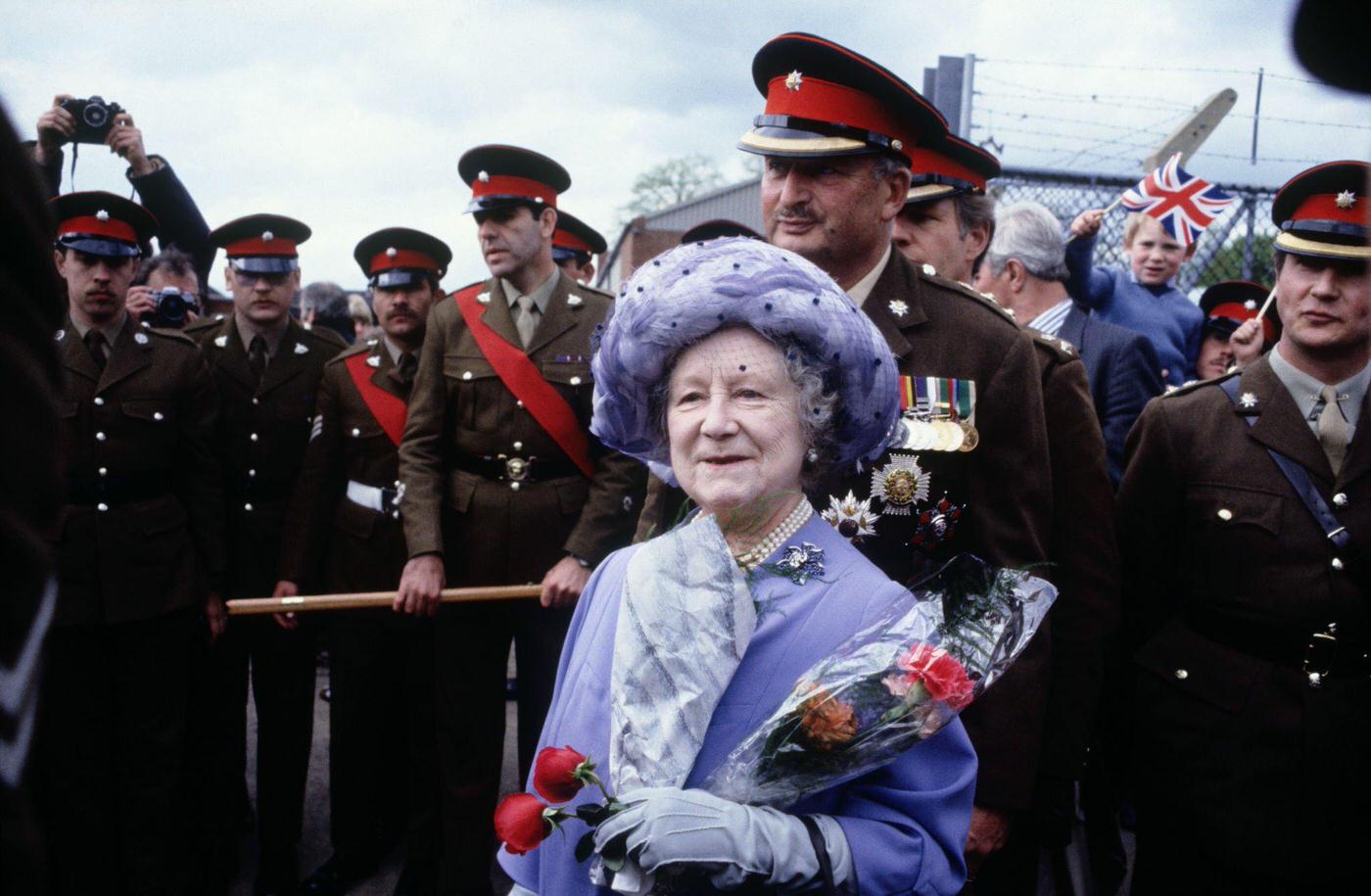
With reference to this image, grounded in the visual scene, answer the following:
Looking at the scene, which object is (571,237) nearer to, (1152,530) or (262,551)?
(262,551)

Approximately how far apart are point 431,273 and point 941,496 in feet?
11.0

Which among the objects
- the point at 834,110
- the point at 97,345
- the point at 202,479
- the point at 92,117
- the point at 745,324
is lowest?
the point at 202,479

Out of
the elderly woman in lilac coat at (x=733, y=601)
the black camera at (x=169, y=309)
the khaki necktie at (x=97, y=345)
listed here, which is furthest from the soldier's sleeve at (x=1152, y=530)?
the black camera at (x=169, y=309)

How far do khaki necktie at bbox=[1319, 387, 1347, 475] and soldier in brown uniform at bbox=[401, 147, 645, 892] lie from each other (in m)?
2.26

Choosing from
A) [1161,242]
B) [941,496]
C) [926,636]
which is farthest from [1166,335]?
[926,636]

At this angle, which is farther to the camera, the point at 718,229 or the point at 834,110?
the point at 718,229

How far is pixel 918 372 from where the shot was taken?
2613 mm

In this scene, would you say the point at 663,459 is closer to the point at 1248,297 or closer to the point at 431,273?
the point at 431,273

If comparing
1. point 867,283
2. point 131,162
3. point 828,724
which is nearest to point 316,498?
point 131,162

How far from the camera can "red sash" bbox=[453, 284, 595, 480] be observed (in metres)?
4.29

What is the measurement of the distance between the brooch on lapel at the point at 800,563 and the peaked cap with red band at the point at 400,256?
3.75 meters

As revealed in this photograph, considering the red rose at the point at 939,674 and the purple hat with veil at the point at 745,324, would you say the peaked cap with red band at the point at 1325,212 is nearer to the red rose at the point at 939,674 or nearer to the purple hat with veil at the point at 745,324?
the purple hat with veil at the point at 745,324

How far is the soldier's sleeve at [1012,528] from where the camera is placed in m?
2.51

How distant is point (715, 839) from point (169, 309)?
5.05 metres
